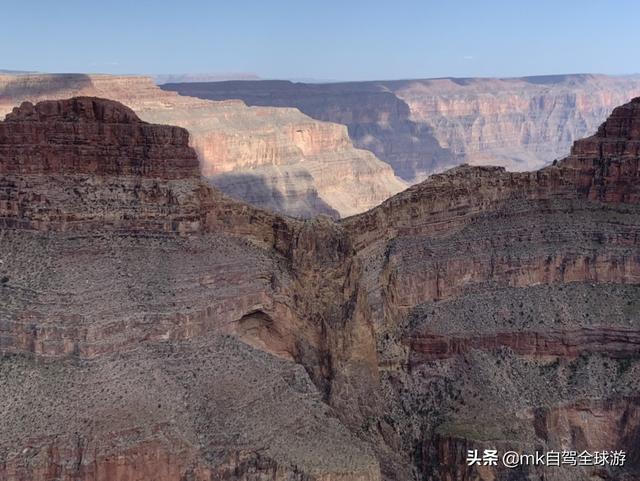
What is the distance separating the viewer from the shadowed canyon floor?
118 ft

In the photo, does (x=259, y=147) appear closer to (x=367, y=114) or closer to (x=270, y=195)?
(x=270, y=195)

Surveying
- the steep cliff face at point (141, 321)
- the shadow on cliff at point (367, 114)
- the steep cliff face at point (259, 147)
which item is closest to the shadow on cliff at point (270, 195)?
the steep cliff face at point (259, 147)

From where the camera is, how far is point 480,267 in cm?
5112

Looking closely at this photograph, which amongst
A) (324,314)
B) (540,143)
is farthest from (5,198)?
(540,143)

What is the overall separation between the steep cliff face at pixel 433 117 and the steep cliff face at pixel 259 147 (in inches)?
1451

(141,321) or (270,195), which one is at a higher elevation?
(141,321)

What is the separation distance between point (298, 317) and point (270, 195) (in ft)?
187

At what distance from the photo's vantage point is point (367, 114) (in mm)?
167625

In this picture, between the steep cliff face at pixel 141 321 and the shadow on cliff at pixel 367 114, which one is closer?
the steep cliff face at pixel 141 321

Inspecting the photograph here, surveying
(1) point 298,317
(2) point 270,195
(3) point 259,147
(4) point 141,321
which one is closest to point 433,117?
(3) point 259,147

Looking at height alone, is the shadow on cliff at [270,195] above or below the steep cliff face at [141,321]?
below

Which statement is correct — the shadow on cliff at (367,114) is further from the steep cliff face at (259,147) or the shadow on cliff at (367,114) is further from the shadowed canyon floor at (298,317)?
the shadowed canyon floor at (298,317)

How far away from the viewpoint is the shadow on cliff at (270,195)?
97750mm

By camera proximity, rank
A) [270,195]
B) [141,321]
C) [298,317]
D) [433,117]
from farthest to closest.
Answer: [433,117], [270,195], [298,317], [141,321]
